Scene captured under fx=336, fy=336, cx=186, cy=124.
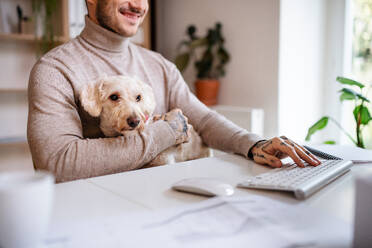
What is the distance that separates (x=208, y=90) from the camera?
8.83 feet

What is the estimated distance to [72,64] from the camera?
116 cm

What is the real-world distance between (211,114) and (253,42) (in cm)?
131

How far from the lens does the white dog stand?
1.02 metres

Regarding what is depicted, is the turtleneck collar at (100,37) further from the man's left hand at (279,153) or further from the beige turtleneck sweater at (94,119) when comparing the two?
the man's left hand at (279,153)

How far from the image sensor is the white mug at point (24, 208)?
392 millimetres

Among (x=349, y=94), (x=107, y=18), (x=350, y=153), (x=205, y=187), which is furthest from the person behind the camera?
A: (x=349, y=94)

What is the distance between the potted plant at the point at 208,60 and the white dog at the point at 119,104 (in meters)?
1.59

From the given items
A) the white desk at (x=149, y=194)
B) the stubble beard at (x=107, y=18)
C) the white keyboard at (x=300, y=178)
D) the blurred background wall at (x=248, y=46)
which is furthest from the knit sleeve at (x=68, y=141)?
the blurred background wall at (x=248, y=46)

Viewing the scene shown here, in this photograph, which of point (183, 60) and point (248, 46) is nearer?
point (248, 46)

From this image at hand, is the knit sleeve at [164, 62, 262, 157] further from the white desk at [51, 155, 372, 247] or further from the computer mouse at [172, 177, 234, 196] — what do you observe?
the computer mouse at [172, 177, 234, 196]

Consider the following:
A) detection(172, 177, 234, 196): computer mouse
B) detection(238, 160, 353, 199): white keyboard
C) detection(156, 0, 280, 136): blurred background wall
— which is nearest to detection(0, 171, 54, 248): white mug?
detection(172, 177, 234, 196): computer mouse

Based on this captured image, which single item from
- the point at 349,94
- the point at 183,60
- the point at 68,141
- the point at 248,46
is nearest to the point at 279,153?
the point at 68,141

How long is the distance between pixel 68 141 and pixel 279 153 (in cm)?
62

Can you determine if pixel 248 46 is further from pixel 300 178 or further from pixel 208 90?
pixel 300 178
